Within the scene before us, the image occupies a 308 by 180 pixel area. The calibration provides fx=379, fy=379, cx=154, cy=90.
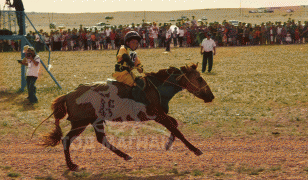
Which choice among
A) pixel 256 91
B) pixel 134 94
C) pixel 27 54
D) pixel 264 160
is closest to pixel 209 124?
pixel 264 160

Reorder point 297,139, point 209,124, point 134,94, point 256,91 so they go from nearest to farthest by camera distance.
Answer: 1. point 134,94
2. point 297,139
3. point 209,124
4. point 256,91

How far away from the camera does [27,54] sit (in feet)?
43.0

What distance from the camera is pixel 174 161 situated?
24.6 ft

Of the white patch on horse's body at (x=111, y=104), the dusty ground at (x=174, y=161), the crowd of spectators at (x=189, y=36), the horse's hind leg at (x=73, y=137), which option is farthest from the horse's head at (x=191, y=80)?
the crowd of spectators at (x=189, y=36)

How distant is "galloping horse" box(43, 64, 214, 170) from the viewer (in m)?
7.13

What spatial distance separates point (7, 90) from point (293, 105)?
1204 cm

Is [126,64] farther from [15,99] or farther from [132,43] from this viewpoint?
[15,99]

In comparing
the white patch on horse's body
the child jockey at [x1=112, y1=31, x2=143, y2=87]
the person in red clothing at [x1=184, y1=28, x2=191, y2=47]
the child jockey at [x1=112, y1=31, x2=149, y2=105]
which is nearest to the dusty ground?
the white patch on horse's body

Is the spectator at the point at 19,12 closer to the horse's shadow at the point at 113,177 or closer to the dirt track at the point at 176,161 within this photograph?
the dirt track at the point at 176,161

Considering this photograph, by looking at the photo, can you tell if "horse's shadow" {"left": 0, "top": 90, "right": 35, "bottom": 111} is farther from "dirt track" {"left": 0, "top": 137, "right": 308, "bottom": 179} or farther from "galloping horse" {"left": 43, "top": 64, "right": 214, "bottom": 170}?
"galloping horse" {"left": 43, "top": 64, "right": 214, "bottom": 170}

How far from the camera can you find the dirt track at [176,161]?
680 centimetres

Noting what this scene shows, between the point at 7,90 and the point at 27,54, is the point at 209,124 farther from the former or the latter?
Result: the point at 7,90

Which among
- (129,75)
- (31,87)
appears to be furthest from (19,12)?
(129,75)

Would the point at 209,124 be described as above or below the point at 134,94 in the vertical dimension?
below
